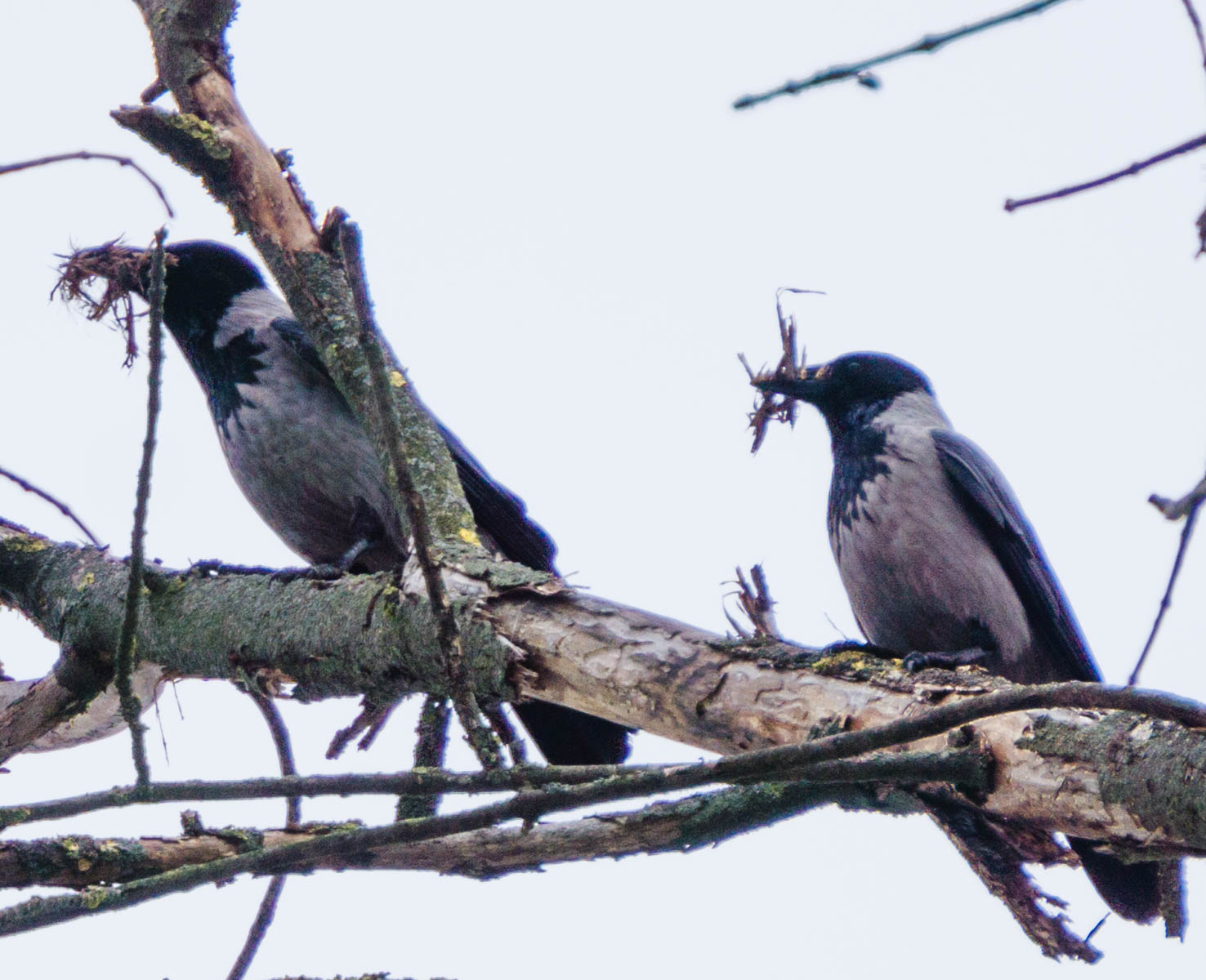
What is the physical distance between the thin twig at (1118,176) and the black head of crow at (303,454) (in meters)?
2.94

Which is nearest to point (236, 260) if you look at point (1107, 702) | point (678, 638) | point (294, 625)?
point (294, 625)

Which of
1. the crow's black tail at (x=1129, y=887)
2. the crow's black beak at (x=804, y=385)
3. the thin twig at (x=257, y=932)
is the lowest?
the crow's black tail at (x=1129, y=887)

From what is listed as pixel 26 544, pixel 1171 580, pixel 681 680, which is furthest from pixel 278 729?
pixel 1171 580

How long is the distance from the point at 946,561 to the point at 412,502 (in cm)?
232

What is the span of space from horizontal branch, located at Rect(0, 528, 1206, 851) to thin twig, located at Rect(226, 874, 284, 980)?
1.69 feet

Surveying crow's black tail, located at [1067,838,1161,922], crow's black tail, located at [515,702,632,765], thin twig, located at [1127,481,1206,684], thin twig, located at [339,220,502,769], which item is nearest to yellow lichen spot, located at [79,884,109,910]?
thin twig, located at [339,220,502,769]

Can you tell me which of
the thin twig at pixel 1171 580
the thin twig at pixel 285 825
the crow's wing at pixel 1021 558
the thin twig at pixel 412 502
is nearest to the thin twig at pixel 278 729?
the thin twig at pixel 285 825

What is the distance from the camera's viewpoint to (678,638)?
2.67 metres

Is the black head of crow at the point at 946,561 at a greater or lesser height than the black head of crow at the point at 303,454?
lesser

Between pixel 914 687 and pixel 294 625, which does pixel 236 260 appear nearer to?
pixel 294 625

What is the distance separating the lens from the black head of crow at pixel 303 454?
4164 millimetres

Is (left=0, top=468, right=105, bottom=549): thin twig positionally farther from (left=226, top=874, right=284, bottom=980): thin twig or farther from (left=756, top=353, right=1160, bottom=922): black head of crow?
(left=756, top=353, right=1160, bottom=922): black head of crow

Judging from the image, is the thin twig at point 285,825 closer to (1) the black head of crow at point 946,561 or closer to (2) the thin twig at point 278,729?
(2) the thin twig at point 278,729

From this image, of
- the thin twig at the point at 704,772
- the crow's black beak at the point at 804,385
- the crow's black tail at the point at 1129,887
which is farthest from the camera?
the crow's black beak at the point at 804,385
